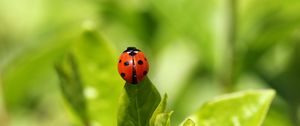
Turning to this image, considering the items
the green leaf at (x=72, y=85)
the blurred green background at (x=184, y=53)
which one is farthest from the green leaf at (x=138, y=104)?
the blurred green background at (x=184, y=53)

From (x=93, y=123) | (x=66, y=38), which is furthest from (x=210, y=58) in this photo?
(x=93, y=123)

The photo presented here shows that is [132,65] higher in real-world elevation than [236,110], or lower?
higher

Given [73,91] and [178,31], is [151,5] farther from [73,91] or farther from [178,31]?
[73,91]

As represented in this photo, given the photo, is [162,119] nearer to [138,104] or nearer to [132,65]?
[138,104]

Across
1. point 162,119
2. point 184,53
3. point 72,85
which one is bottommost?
point 162,119

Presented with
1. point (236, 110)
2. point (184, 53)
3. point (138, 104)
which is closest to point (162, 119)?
point (138, 104)

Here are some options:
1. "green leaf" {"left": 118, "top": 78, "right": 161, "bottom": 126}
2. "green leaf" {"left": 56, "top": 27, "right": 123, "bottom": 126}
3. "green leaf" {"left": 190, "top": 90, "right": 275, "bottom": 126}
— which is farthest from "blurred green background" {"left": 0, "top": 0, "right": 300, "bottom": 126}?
"green leaf" {"left": 118, "top": 78, "right": 161, "bottom": 126}

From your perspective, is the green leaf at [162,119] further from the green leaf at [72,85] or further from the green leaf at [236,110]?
the green leaf at [72,85]
